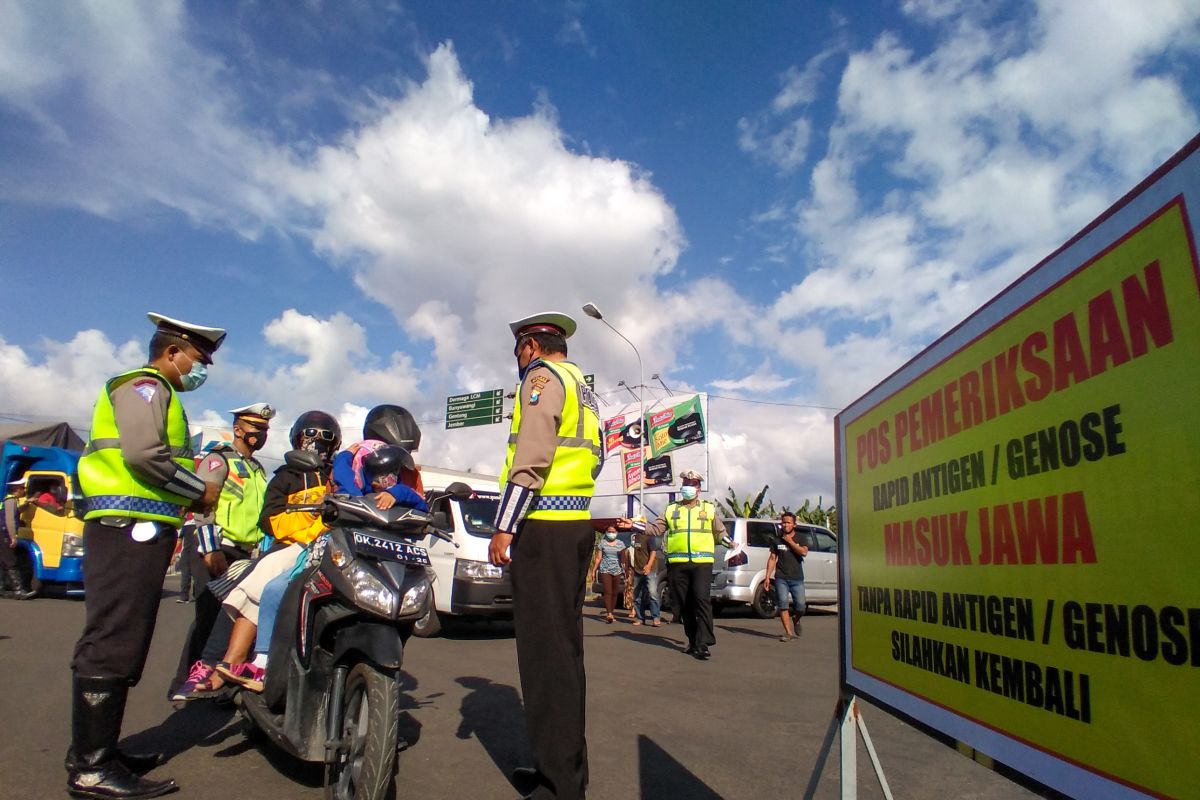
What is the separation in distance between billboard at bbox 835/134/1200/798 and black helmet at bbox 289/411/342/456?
3294 mm

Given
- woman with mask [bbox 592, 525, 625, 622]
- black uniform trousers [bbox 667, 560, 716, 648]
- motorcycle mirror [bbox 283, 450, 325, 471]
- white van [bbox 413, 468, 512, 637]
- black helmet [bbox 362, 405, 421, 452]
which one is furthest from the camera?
woman with mask [bbox 592, 525, 625, 622]

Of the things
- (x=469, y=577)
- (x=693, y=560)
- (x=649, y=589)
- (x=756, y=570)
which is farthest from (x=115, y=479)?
(x=756, y=570)

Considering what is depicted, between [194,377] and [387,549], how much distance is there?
55.2 inches

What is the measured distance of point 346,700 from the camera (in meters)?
2.75

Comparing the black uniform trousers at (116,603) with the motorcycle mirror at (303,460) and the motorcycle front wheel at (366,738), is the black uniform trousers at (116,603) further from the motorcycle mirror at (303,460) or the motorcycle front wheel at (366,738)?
the motorcycle front wheel at (366,738)

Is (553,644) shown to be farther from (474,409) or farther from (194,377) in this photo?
(474,409)

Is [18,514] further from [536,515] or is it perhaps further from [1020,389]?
[1020,389]

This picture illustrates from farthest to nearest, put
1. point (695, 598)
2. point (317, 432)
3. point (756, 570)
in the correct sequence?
point (756, 570)
point (695, 598)
point (317, 432)

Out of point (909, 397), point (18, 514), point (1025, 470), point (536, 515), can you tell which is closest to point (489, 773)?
point (536, 515)

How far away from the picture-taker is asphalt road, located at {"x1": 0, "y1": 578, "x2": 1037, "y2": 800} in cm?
327

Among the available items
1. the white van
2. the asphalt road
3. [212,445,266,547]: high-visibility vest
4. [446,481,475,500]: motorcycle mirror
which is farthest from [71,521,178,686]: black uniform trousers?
the white van

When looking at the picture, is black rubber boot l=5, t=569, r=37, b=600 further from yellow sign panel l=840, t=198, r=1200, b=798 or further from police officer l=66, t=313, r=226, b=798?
yellow sign panel l=840, t=198, r=1200, b=798

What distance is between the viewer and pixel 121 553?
2.92 m

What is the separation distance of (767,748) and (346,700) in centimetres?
245
